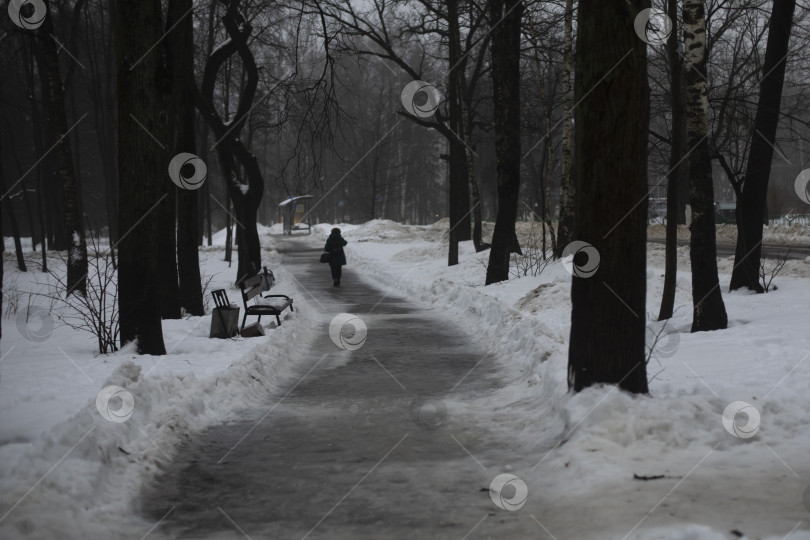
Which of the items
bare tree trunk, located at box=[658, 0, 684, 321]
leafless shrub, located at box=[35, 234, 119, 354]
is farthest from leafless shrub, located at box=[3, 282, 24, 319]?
bare tree trunk, located at box=[658, 0, 684, 321]

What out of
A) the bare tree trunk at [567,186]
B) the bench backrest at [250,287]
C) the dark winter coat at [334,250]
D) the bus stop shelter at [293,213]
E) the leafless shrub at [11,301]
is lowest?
the bus stop shelter at [293,213]

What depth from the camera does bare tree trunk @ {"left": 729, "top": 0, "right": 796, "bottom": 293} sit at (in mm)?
12234

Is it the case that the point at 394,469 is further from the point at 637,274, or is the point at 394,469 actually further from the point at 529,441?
the point at 637,274

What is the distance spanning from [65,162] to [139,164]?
1014cm

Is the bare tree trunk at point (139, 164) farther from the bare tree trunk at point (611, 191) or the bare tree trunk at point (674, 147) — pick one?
the bare tree trunk at point (674, 147)

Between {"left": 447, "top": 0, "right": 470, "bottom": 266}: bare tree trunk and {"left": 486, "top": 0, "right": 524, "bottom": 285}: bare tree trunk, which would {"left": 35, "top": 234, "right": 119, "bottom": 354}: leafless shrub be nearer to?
{"left": 486, "top": 0, "right": 524, "bottom": 285}: bare tree trunk

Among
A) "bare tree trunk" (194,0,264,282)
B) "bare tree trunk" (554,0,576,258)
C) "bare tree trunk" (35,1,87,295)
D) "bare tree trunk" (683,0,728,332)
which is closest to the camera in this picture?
"bare tree trunk" (683,0,728,332)

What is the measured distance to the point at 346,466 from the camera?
566 centimetres

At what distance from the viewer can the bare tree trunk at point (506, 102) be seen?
16.3 m

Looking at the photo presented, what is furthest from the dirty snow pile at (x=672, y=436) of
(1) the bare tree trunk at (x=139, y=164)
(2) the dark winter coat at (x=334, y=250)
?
(2) the dark winter coat at (x=334, y=250)

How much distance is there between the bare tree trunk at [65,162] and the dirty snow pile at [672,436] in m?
12.7

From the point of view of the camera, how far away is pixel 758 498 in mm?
4359

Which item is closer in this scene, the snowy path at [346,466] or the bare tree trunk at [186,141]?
the snowy path at [346,466]

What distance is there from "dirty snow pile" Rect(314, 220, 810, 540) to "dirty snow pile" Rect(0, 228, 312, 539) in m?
2.54
